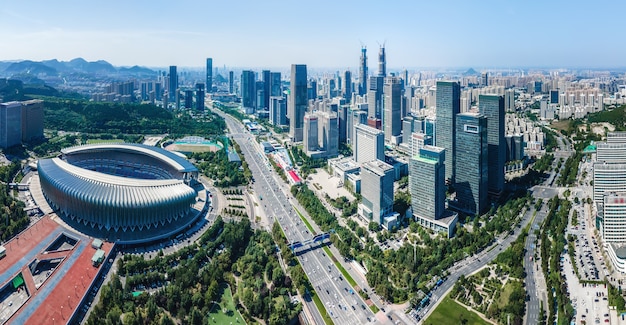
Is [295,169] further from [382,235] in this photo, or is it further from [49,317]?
[49,317]

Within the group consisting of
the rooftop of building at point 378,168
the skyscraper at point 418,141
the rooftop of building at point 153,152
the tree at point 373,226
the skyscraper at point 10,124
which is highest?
the skyscraper at point 10,124

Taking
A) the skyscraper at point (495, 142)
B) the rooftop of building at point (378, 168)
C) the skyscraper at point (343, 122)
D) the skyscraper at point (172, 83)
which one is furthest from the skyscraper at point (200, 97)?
the skyscraper at point (495, 142)

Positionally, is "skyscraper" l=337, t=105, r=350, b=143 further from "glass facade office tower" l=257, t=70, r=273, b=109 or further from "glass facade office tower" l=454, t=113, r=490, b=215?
"glass facade office tower" l=257, t=70, r=273, b=109

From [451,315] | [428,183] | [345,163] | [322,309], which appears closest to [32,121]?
[345,163]

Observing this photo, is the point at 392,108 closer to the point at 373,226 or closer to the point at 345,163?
the point at 345,163

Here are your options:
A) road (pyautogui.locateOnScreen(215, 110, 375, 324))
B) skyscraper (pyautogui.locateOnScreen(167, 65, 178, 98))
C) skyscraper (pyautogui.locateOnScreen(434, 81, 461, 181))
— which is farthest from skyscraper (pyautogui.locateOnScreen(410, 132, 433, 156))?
skyscraper (pyautogui.locateOnScreen(167, 65, 178, 98))

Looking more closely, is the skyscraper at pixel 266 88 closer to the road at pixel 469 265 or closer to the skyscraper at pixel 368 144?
the skyscraper at pixel 368 144
